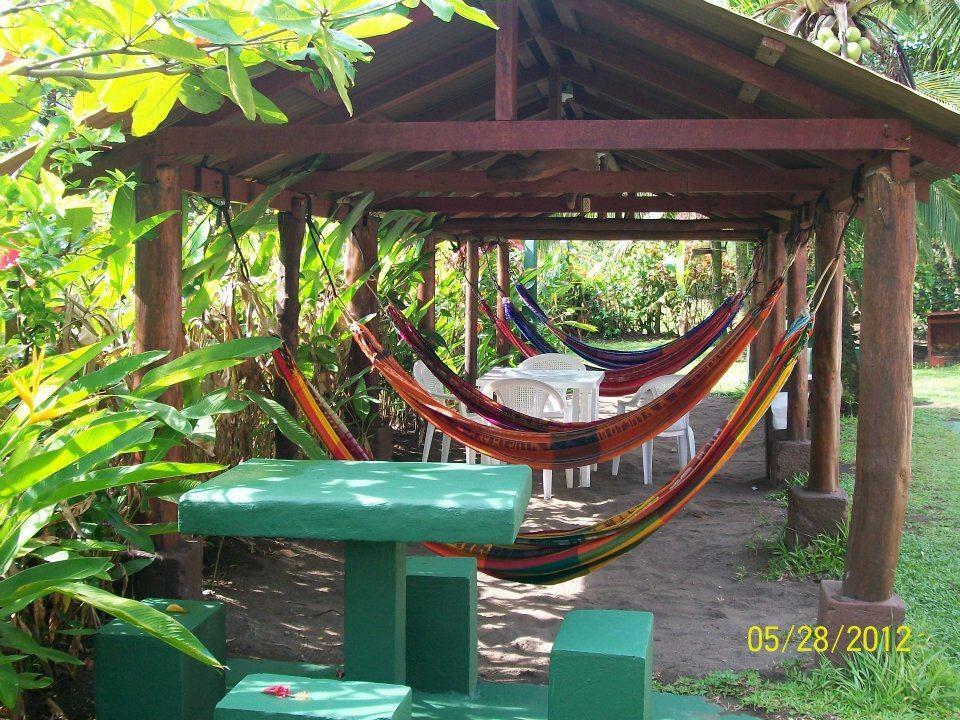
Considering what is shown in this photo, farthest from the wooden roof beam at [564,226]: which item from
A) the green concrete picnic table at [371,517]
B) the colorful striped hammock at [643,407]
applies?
the green concrete picnic table at [371,517]

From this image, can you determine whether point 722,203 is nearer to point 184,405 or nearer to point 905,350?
point 905,350

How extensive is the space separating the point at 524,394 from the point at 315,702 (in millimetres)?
3686

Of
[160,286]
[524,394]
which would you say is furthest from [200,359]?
[524,394]

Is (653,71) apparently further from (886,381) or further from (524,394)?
(524,394)

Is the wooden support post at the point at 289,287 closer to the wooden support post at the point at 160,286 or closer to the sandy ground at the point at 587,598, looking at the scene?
the sandy ground at the point at 587,598

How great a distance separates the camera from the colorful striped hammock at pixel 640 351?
596cm

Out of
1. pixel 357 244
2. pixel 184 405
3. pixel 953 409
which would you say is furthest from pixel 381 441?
pixel 953 409

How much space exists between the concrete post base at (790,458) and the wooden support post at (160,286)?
3406 mm

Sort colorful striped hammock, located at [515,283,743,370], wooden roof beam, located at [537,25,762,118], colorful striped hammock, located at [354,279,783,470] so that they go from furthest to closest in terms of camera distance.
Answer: colorful striped hammock, located at [515,283,743,370] < colorful striped hammock, located at [354,279,783,470] < wooden roof beam, located at [537,25,762,118]

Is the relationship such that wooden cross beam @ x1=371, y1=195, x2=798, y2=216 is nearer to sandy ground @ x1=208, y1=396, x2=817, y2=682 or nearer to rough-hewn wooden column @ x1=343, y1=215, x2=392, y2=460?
rough-hewn wooden column @ x1=343, y1=215, x2=392, y2=460

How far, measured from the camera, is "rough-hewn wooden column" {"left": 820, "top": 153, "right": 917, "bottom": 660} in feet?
9.07

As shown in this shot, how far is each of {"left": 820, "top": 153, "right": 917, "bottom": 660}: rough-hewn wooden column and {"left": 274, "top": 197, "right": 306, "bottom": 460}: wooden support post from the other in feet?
7.53

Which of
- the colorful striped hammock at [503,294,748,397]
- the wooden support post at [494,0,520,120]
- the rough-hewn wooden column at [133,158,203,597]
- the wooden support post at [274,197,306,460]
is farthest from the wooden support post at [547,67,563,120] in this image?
the colorful striped hammock at [503,294,748,397]

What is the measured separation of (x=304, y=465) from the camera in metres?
2.34
